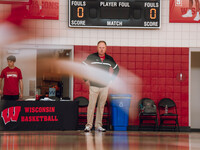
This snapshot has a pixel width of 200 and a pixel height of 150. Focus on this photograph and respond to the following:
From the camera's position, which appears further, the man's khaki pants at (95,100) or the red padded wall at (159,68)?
the red padded wall at (159,68)

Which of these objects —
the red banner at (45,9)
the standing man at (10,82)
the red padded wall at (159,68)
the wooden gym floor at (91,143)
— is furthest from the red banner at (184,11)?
the wooden gym floor at (91,143)

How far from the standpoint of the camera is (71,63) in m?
12.5

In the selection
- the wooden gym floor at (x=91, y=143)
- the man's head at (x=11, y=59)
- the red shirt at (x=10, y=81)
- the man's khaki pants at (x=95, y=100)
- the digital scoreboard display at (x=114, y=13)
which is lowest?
the wooden gym floor at (x=91, y=143)

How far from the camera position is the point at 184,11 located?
1234 cm

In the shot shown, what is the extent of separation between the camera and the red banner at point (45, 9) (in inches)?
468

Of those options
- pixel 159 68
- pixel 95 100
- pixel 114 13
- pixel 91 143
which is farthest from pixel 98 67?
pixel 159 68

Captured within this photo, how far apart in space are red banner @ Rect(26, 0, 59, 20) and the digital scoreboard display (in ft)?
1.48

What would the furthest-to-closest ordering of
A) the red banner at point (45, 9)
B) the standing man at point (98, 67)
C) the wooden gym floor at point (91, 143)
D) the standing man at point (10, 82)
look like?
the red banner at point (45, 9)
the standing man at point (10, 82)
the standing man at point (98, 67)
the wooden gym floor at point (91, 143)

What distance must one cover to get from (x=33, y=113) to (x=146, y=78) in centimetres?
392

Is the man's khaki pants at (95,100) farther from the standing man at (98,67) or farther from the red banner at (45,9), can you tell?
the red banner at (45,9)

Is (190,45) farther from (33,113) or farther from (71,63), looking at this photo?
(33,113)

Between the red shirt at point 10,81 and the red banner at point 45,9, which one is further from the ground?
the red banner at point 45,9

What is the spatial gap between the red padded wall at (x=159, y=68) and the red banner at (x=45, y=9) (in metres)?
1.35

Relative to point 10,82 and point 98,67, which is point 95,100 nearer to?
point 98,67
